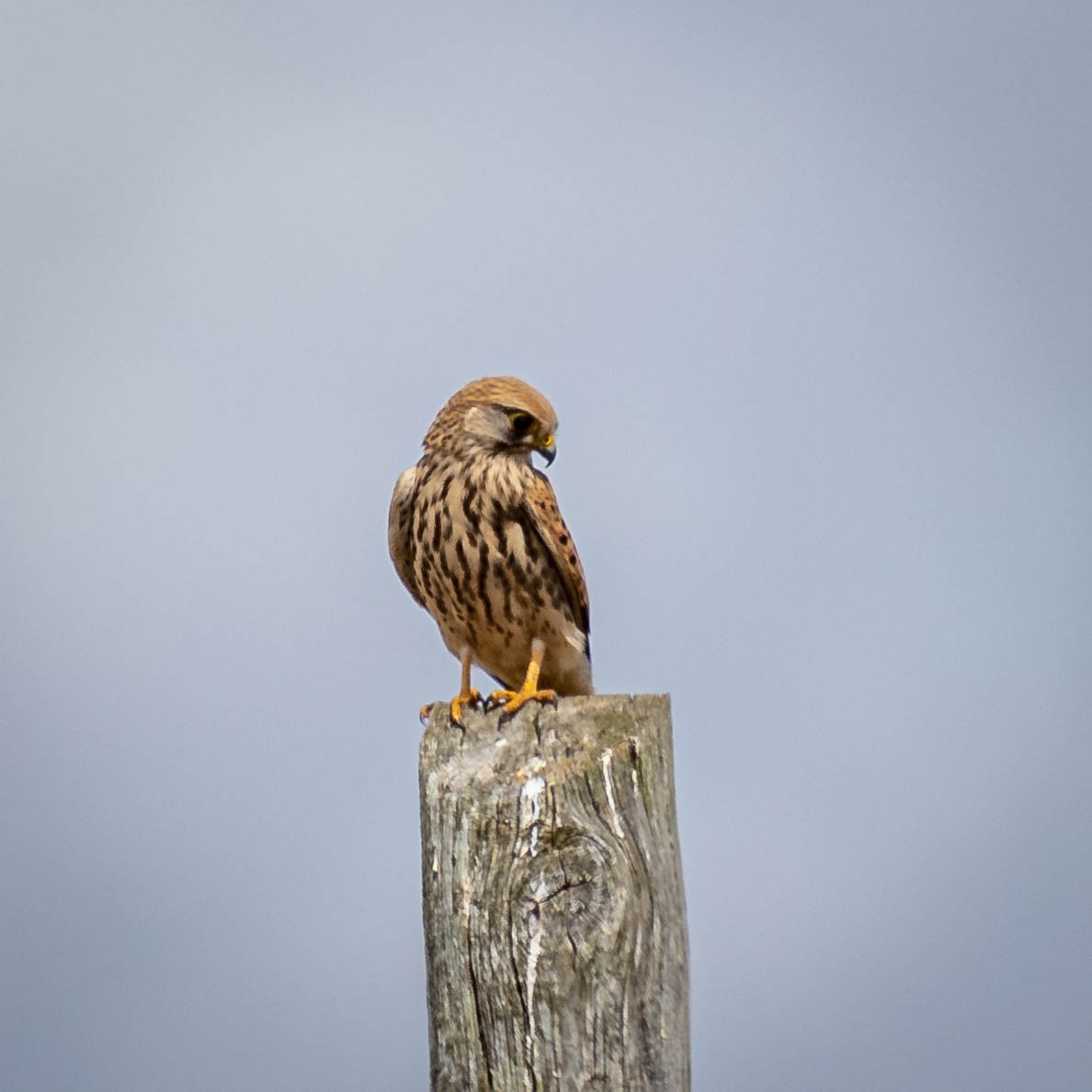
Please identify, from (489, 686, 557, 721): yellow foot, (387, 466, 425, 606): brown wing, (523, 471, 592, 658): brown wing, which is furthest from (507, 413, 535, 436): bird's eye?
(489, 686, 557, 721): yellow foot

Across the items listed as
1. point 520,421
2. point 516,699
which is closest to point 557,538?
point 520,421

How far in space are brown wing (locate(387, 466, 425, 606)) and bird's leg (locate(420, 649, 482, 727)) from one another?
0.30m

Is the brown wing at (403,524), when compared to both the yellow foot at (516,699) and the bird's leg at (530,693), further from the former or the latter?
the yellow foot at (516,699)

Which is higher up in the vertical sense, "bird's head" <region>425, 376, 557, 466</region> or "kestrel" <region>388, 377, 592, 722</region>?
"bird's head" <region>425, 376, 557, 466</region>

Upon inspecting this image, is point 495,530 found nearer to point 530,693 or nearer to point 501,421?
point 501,421

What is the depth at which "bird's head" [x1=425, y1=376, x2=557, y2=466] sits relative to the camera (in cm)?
491

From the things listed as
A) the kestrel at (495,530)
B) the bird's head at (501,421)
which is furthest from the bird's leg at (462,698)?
the bird's head at (501,421)

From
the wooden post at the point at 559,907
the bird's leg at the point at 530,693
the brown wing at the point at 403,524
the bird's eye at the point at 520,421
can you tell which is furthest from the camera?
the brown wing at the point at 403,524

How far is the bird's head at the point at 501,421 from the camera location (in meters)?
4.91

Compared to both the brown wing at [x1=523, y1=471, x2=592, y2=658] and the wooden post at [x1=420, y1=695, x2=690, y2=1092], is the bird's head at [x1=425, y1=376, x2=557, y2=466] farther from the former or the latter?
the wooden post at [x1=420, y1=695, x2=690, y2=1092]

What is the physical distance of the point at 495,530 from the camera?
494 cm

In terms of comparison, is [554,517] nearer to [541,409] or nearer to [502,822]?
[541,409]

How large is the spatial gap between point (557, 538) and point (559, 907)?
2.05m

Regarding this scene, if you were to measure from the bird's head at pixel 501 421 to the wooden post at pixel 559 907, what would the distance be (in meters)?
1.81
